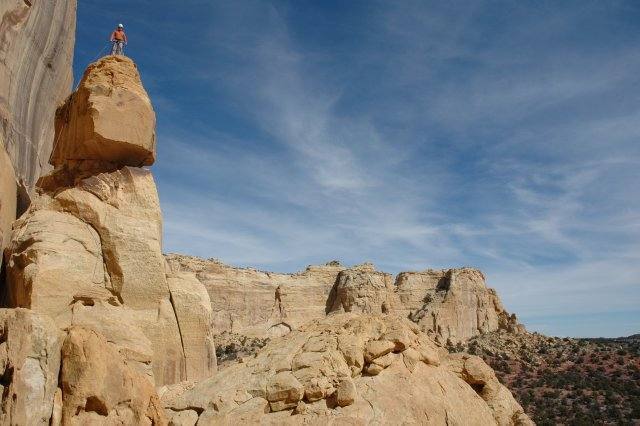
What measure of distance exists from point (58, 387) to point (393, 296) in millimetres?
64347

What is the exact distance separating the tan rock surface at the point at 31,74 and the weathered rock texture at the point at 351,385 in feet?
25.2

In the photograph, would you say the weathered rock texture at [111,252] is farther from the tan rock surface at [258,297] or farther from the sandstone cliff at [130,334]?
the tan rock surface at [258,297]

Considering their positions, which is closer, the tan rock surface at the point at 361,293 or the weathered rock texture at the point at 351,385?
the weathered rock texture at the point at 351,385

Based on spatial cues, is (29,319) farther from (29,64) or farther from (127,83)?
(29,64)

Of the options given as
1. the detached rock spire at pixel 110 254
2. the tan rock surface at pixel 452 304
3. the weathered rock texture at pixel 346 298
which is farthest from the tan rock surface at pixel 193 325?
the tan rock surface at pixel 452 304

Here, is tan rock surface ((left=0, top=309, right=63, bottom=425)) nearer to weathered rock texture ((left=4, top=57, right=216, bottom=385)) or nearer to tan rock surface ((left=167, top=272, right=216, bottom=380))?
weathered rock texture ((left=4, top=57, right=216, bottom=385))

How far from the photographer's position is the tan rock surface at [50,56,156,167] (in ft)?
43.8

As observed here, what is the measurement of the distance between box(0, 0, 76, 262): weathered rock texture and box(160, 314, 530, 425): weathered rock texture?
5872 millimetres

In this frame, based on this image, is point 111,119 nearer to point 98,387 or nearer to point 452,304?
point 98,387

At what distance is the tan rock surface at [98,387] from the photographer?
912 cm

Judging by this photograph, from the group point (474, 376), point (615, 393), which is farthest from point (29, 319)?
point (615, 393)

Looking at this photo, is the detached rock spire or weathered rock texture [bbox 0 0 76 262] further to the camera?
weathered rock texture [bbox 0 0 76 262]

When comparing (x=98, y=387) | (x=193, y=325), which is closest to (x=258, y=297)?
(x=193, y=325)

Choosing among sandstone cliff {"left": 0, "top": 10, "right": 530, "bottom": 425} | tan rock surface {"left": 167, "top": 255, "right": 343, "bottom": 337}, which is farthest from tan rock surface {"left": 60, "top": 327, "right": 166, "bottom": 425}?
tan rock surface {"left": 167, "top": 255, "right": 343, "bottom": 337}
